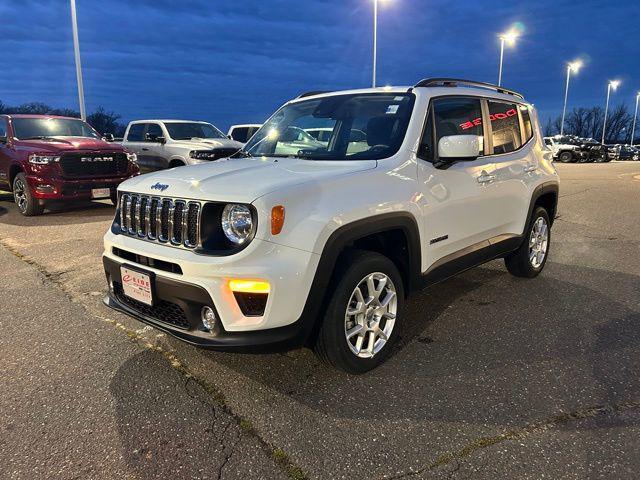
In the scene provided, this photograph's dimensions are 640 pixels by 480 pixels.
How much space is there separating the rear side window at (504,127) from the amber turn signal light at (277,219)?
2.61m

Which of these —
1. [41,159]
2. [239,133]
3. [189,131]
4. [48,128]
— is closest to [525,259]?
[41,159]

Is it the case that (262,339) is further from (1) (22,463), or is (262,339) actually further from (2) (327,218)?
(1) (22,463)

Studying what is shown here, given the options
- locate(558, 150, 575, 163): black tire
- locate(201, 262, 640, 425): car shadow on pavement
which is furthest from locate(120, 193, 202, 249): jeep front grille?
locate(558, 150, 575, 163): black tire

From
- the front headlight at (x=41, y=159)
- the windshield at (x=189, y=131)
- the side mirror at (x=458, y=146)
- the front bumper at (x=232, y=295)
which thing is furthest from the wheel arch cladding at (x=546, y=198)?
the windshield at (x=189, y=131)

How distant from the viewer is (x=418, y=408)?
2.85m

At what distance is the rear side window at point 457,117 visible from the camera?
153 inches

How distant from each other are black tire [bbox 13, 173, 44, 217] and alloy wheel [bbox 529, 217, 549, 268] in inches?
334

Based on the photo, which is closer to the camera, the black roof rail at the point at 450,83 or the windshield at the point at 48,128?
the black roof rail at the point at 450,83

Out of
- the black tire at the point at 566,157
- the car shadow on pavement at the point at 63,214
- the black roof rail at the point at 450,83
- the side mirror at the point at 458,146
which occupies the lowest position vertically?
the black tire at the point at 566,157

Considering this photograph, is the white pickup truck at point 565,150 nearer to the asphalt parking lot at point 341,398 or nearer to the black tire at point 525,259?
the black tire at point 525,259

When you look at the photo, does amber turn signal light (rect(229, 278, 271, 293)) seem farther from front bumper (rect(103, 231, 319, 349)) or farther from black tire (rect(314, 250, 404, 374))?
black tire (rect(314, 250, 404, 374))

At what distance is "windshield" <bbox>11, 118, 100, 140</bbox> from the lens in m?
10.1

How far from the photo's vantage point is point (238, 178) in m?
3.00

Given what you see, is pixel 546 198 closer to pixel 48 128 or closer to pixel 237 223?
pixel 237 223
